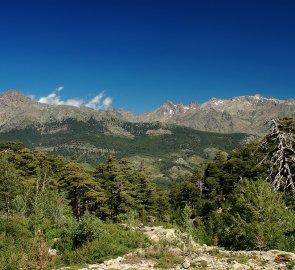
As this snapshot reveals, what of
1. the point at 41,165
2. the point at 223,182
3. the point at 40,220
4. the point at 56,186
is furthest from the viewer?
the point at 41,165

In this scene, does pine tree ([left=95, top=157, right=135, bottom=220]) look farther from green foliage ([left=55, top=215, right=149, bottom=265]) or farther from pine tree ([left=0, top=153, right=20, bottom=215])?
green foliage ([left=55, top=215, right=149, bottom=265])

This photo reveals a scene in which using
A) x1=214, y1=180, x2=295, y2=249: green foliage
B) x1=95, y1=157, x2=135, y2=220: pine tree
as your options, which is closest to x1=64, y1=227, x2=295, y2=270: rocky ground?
x1=214, y1=180, x2=295, y2=249: green foliage

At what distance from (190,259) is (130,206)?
44260 millimetres

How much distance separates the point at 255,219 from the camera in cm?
2822

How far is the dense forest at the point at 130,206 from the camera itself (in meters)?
27.7

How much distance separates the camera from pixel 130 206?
68188 mm

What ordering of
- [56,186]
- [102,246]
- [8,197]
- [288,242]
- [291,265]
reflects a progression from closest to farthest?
1. [291,265]
2. [288,242]
3. [102,246]
4. [8,197]
5. [56,186]

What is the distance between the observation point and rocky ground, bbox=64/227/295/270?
2197 cm

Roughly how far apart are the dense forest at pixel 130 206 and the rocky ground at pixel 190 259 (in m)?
2.17

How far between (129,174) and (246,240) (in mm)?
41551

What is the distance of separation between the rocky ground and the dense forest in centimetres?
217

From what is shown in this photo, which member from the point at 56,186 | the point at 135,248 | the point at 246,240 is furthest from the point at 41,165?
the point at 246,240

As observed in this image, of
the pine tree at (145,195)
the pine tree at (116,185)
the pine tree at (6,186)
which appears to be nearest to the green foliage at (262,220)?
the pine tree at (116,185)

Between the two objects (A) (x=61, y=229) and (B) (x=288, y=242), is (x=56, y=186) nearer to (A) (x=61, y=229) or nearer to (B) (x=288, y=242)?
(A) (x=61, y=229)
